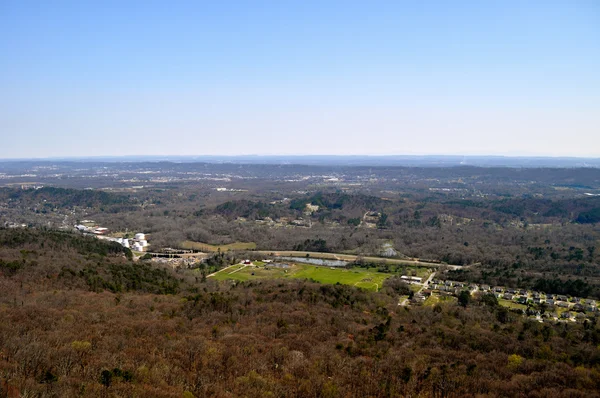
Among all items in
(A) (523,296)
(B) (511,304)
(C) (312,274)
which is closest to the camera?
(B) (511,304)

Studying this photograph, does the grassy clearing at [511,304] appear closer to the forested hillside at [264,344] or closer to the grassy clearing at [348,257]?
the forested hillside at [264,344]

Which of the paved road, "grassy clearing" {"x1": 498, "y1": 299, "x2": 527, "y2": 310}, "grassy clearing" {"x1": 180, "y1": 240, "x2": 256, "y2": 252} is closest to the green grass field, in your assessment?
the paved road

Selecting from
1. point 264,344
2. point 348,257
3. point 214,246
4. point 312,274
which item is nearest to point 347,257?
point 348,257

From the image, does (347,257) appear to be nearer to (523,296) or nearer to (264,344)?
(523,296)

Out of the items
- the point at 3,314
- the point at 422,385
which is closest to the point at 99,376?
the point at 3,314

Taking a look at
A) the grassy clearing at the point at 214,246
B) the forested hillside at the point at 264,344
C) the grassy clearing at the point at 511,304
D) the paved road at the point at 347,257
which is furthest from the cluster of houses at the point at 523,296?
the grassy clearing at the point at 214,246

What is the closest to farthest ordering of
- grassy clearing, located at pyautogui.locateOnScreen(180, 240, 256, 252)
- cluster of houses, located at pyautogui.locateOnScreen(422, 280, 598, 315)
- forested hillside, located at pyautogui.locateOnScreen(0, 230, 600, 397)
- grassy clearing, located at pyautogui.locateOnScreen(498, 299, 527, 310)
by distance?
forested hillside, located at pyautogui.locateOnScreen(0, 230, 600, 397) < grassy clearing, located at pyautogui.locateOnScreen(498, 299, 527, 310) < cluster of houses, located at pyautogui.locateOnScreen(422, 280, 598, 315) < grassy clearing, located at pyautogui.locateOnScreen(180, 240, 256, 252)

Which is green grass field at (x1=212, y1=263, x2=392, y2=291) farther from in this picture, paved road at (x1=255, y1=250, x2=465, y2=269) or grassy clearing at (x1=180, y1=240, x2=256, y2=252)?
grassy clearing at (x1=180, y1=240, x2=256, y2=252)
